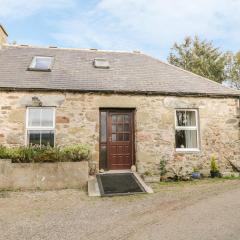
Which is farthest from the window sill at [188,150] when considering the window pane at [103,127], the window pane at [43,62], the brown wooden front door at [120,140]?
the window pane at [43,62]

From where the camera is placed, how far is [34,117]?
10.7 m

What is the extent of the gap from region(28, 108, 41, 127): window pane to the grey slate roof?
2.82ft

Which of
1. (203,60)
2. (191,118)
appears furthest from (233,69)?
(191,118)

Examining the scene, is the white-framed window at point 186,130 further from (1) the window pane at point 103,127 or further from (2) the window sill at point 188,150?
(1) the window pane at point 103,127

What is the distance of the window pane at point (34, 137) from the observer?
10.5m

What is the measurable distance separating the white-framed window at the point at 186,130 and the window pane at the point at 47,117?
5.14 m

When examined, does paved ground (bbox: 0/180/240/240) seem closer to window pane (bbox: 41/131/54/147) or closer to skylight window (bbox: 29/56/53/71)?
window pane (bbox: 41/131/54/147)

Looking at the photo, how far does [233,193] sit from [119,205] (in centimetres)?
344

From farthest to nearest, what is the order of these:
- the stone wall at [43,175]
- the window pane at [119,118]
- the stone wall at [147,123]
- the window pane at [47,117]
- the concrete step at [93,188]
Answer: the window pane at [119,118] → the window pane at [47,117] → the stone wall at [147,123] → the stone wall at [43,175] → the concrete step at [93,188]

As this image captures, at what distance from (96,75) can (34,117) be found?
319 cm

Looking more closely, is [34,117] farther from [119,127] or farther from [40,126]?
[119,127]

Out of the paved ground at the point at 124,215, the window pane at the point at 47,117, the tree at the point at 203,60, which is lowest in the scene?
the paved ground at the point at 124,215

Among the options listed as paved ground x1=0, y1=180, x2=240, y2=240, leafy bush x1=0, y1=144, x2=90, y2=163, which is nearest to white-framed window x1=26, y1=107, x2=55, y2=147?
leafy bush x1=0, y1=144, x2=90, y2=163

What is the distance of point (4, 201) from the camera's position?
742cm
